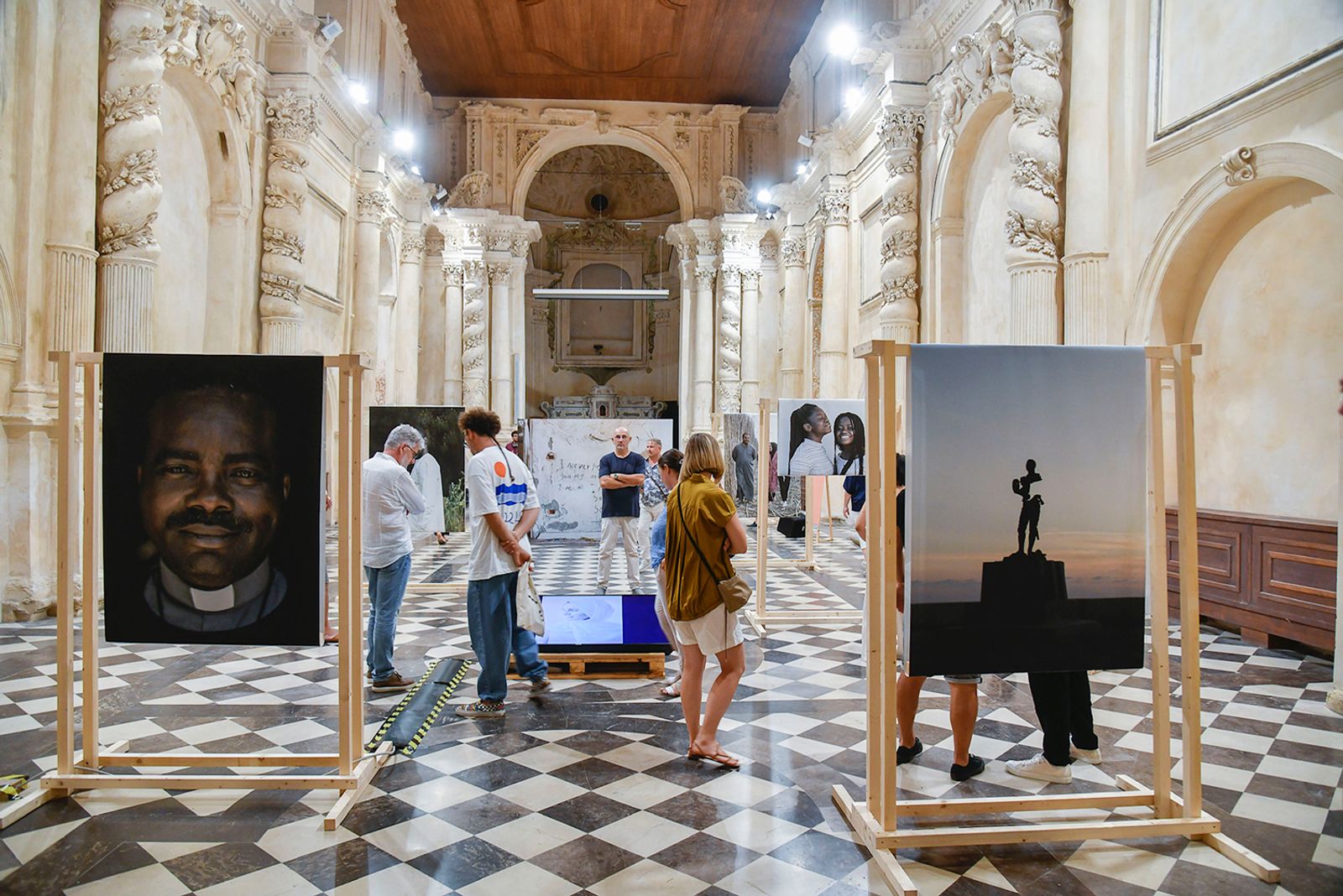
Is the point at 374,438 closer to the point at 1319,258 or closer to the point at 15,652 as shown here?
the point at 15,652

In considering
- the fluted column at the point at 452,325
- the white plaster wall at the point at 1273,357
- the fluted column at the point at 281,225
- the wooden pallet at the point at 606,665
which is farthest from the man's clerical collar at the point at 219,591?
the fluted column at the point at 452,325

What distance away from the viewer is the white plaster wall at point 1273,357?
5797 millimetres

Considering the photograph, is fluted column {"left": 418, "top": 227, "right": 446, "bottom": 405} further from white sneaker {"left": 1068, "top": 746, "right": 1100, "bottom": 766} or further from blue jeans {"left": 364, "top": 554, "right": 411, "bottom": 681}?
white sneaker {"left": 1068, "top": 746, "right": 1100, "bottom": 766}

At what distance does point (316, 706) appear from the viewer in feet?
16.3

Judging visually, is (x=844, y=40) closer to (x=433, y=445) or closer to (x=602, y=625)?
(x=433, y=445)

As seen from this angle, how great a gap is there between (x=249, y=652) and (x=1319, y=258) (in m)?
7.68

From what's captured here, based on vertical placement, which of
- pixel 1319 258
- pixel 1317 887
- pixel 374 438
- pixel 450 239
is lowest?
pixel 1317 887

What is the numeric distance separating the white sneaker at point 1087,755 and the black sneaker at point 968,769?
0.51 m

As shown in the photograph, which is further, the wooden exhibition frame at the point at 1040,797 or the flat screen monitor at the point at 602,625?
the flat screen monitor at the point at 602,625

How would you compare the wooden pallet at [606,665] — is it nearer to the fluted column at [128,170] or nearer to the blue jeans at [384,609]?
the blue jeans at [384,609]

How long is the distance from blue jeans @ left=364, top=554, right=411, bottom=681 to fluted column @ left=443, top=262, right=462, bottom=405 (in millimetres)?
14840

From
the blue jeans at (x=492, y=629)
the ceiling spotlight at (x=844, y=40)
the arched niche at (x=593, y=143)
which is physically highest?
the arched niche at (x=593, y=143)

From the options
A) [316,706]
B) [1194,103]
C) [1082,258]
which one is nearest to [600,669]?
[316,706]

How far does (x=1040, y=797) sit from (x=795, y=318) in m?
14.9
